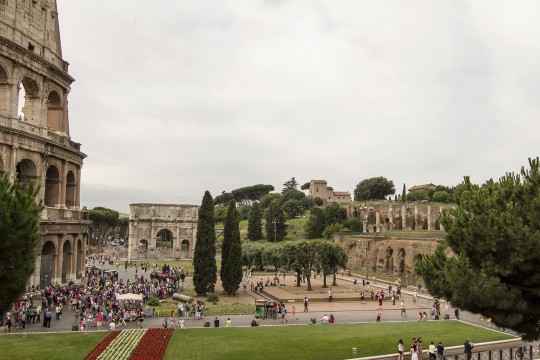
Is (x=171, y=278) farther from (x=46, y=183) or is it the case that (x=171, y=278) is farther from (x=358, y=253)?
(x=358, y=253)

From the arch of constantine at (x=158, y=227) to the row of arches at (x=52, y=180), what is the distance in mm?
42335

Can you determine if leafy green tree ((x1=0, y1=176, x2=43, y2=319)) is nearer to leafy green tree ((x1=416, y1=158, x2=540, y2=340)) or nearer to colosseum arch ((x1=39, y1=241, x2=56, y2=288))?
leafy green tree ((x1=416, y1=158, x2=540, y2=340))

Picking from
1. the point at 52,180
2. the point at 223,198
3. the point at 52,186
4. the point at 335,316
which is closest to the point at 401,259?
the point at 335,316

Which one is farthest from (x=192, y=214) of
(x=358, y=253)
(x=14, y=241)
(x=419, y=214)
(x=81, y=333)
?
(x=14, y=241)

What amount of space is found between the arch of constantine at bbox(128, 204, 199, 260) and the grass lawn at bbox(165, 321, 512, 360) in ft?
190

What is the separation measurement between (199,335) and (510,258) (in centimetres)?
1518

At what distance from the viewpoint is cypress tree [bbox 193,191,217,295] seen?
1486 inches

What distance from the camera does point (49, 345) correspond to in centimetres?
2094

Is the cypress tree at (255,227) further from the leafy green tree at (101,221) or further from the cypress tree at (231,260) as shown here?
the cypress tree at (231,260)

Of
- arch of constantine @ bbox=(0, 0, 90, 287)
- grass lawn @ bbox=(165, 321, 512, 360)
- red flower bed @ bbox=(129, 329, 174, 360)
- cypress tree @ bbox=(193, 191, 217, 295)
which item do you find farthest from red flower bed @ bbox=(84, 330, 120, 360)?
cypress tree @ bbox=(193, 191, 217, 295)

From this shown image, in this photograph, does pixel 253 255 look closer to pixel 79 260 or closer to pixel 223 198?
pixel 79 260

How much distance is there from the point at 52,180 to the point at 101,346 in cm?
1857

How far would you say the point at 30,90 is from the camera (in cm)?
3353

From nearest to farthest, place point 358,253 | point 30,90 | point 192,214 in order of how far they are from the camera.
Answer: point 30,90 < point 358,253 < point 192,214
